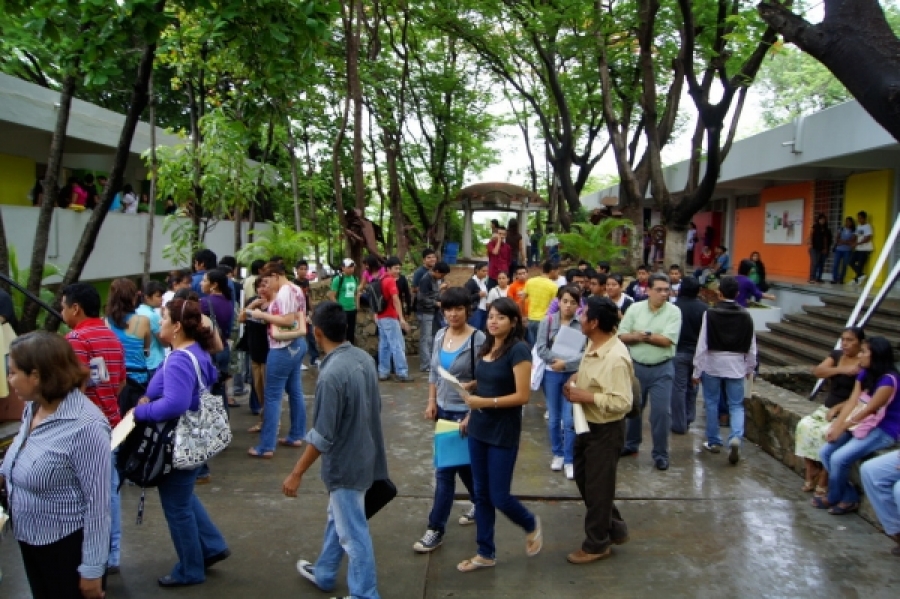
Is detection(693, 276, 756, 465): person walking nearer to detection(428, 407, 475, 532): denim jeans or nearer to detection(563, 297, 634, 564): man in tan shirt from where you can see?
detection(563, 297, 634, 564): man in tan shirt

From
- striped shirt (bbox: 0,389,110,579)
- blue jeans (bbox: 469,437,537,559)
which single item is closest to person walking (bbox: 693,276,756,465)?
blue jeans (bbox: 469,437,537,559)

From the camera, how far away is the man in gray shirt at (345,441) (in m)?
3.76

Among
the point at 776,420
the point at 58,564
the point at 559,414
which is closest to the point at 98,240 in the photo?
the point at 559,414

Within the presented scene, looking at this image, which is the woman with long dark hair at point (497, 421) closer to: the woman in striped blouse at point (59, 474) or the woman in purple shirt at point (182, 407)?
the woman in purple shirt at point (182, 407)

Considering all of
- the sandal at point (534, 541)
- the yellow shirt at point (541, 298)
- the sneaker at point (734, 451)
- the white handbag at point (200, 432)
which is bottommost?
the sandal at point (534, 541)

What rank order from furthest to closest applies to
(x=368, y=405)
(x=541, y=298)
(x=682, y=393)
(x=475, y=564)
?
1. (x=541, y=298)
2. (x=682, y=393)
3. (x=475, y=564)
4. (x=368, y=405)

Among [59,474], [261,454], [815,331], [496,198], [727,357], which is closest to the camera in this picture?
[59,474]

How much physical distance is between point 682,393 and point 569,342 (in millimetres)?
2165

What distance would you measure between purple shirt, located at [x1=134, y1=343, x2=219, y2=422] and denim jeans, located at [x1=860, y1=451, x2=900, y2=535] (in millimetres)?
4263

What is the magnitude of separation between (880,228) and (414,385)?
1170 centimetres

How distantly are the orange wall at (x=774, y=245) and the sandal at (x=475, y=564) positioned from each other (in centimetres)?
1669

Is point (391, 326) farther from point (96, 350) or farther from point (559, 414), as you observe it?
point (96, 350)

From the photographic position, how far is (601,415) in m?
4.66

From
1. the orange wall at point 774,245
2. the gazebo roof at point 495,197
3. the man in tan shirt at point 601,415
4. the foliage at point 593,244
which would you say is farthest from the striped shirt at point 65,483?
the gazebo roof at point 495,197
